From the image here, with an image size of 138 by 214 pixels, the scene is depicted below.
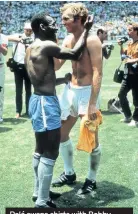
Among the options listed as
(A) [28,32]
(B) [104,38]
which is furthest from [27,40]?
(B) [104,38]

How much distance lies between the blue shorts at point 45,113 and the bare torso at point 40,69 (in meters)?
0.08

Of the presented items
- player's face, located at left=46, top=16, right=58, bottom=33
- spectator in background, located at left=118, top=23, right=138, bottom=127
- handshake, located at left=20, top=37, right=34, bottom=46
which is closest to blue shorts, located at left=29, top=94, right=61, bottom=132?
player's face, located at left=46, top=16, right=58, bottom=33

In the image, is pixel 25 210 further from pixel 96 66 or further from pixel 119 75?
pixel 119 75

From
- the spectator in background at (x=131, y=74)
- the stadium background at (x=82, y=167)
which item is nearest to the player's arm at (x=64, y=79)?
the stadium background at (x=82, y=167)

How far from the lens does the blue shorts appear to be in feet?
14.0

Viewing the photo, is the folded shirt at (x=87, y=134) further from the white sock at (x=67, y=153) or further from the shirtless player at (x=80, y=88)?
the white sock at (x=67, y=153)

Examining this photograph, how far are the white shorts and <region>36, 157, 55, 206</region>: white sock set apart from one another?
2.52 ft

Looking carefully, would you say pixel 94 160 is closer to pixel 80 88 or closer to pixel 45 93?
pixel 80 88

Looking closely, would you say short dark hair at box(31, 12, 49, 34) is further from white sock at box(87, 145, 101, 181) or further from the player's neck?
white sock at box(87, 145, 101, 181)

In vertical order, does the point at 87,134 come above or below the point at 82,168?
above

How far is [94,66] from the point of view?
4.56m

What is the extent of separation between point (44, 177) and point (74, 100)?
1012mm

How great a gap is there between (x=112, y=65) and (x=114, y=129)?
34.9 ft

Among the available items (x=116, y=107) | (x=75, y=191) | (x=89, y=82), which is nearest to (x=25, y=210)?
(x=75, y=191)
